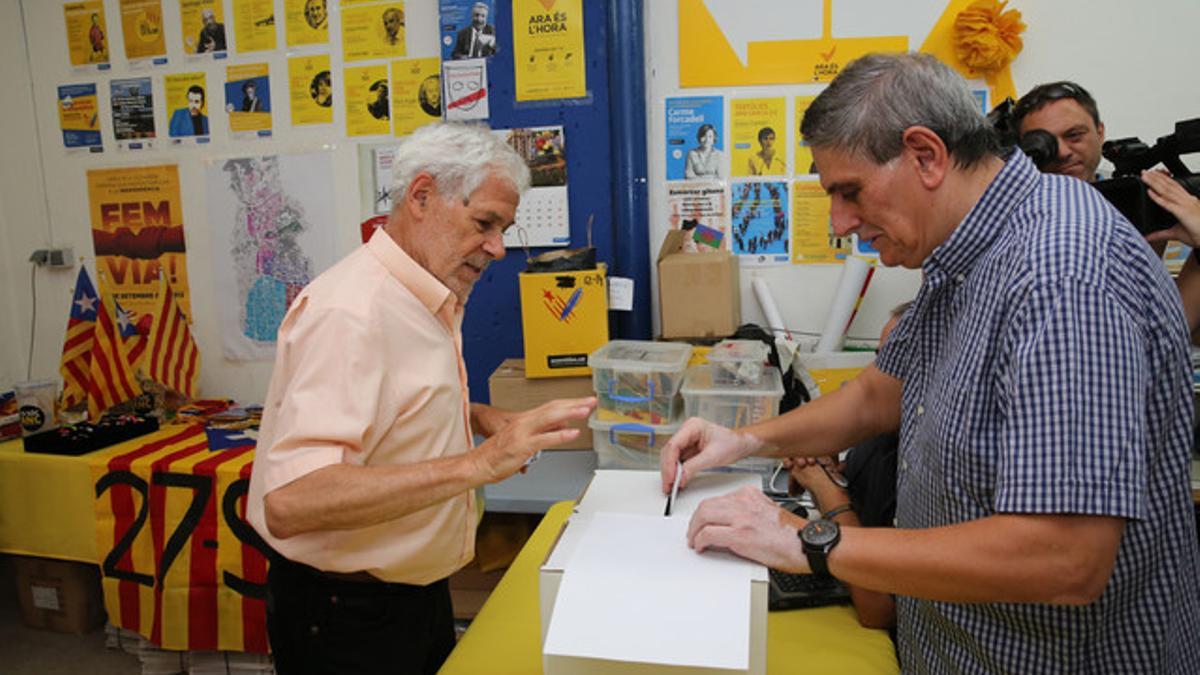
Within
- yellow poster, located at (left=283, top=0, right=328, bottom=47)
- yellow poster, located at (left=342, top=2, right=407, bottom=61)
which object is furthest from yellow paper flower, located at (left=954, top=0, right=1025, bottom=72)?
yellow poster, located at (left=283, top=0, right=328, bottom=47)

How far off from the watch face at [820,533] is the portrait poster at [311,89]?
266 cm

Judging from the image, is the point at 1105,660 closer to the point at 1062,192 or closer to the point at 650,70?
the point at 1062,192

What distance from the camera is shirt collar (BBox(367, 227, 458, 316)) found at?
1.32m

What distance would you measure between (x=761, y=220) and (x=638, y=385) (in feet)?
3.03

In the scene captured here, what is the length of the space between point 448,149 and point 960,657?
1168 mm

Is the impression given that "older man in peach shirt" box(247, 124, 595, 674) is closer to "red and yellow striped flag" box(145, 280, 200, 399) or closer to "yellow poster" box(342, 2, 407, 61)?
"yellow poster" box(342, 2, 407, 61)

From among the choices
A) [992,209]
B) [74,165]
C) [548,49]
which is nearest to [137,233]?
[74,165]

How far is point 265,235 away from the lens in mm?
3045

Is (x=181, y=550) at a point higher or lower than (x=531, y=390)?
lower

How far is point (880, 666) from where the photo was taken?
133 centimetres

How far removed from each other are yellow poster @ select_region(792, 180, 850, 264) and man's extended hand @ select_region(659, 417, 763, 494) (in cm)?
151

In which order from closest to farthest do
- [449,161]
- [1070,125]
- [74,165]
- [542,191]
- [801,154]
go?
[449,161] → [1070,125] → [801,154] → [542,191] → [74,165]

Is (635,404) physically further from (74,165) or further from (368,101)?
(74,165)

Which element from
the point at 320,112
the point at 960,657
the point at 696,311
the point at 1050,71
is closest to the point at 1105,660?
the point at 960,657
